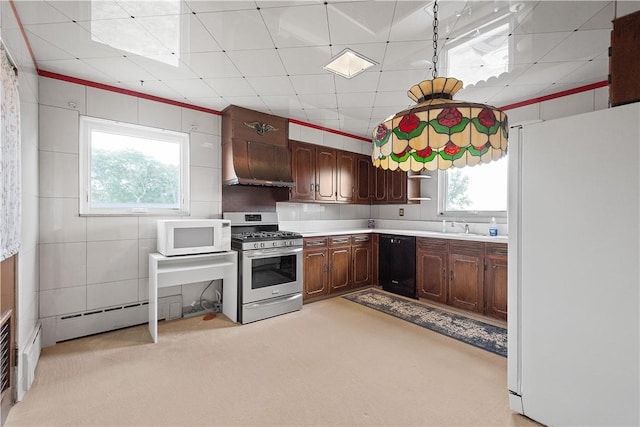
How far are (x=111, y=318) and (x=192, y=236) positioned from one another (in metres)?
1.18

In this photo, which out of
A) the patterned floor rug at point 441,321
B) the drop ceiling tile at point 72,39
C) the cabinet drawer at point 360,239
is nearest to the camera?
the drop ceiling tile at point 72,39

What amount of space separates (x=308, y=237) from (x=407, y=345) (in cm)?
179

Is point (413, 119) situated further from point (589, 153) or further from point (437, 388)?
point (437, 388)

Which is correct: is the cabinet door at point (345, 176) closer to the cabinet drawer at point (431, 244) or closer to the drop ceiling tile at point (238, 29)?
the cabinet drawer at point (431, 244)

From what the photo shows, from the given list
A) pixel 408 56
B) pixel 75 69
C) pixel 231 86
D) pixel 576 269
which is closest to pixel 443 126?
pixel 576 269

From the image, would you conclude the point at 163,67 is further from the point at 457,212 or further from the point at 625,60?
the point at 457,212

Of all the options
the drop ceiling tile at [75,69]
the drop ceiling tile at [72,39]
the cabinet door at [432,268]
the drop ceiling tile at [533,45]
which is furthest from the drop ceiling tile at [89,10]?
the cabinet door at [432,268]

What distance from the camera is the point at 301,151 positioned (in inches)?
166

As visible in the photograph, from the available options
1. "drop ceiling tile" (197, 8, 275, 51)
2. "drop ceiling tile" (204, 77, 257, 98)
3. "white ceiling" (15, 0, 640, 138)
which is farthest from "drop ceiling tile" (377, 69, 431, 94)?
"drop ceiling tile" (204, 77, 257, 98)

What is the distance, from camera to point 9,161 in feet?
5.46

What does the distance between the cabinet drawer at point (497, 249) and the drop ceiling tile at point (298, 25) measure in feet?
8.89

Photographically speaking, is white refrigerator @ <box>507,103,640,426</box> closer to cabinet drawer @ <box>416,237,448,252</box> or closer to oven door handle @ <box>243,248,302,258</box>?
cabinet drawer @ <box>416,237,448,252</box>

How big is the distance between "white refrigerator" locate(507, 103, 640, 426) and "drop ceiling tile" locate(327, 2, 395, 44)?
1.11 m

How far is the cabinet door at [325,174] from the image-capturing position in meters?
4.42
